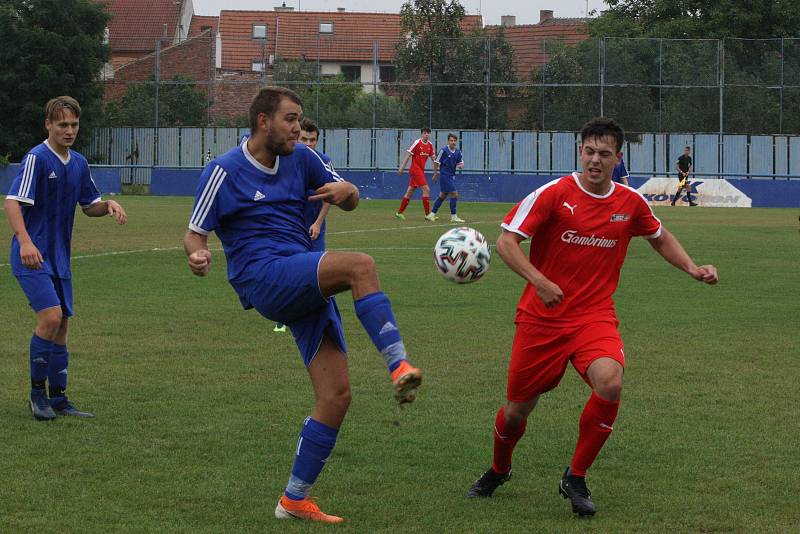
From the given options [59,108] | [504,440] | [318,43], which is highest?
[318,43]

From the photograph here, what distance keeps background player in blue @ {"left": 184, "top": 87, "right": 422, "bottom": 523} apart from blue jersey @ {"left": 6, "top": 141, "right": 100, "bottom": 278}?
252 centimetres

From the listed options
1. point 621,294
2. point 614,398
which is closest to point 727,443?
point 614,398

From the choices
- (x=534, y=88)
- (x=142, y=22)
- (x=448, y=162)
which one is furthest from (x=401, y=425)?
(x=142, y=22)

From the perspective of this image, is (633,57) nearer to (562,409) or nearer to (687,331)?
(687,331)

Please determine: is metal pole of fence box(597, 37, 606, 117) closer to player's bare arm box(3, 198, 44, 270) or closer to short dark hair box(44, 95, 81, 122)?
short dark hair box(44, 95, 81, 122)

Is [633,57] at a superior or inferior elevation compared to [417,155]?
superior

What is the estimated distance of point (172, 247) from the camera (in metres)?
21.3

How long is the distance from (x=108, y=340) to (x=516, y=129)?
113 feet

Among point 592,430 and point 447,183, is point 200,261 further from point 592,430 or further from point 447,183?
point 447,183

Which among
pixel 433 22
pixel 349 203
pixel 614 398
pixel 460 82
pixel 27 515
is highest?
pixel 433 22

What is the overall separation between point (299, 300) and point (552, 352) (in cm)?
131

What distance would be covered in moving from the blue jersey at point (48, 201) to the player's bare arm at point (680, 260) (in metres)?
3.78

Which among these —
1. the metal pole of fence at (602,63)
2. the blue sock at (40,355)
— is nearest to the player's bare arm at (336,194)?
the blue sock at (40,355)

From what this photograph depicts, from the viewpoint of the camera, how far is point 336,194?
549 cm
